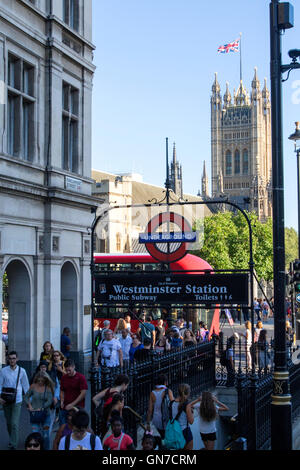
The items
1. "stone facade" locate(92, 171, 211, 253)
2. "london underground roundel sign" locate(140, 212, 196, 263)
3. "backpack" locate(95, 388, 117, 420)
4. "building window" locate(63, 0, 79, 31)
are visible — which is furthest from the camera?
"stone facade" locate(92, 171, 211, 253)

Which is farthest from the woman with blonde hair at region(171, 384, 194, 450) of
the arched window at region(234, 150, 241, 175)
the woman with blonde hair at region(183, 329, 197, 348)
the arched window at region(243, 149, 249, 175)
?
the arched window at region(234, 150, 241, 175)

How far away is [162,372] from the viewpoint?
15.3 metres

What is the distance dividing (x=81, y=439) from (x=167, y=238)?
847 centimetres

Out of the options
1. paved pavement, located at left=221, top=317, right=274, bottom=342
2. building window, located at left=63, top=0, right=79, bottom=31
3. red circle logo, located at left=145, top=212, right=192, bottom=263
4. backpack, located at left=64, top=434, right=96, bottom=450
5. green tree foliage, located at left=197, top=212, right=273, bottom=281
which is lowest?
paved pavement, located at left=221, top=317, right=274, bottom=342

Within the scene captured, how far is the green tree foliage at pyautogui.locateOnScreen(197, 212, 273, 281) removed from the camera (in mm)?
80875

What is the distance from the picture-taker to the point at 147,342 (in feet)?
53.3

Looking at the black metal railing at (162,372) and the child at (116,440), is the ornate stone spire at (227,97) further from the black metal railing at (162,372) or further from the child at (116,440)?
Result: the child at (116,440)

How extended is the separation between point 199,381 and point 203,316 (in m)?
15.5

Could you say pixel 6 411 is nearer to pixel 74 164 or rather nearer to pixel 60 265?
pixel 60 265

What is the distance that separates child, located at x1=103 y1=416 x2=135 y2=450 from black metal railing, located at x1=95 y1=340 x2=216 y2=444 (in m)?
2.55

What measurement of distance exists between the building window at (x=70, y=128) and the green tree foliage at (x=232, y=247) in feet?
185

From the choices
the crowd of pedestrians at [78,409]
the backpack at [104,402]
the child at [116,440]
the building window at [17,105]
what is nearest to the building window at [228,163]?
the building window at [17,105]

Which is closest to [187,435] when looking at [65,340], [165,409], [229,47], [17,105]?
[165,409]

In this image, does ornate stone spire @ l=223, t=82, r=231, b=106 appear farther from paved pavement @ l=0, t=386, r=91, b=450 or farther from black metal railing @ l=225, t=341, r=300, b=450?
black metal railing @ l=225, t=341, r=300, b=450
